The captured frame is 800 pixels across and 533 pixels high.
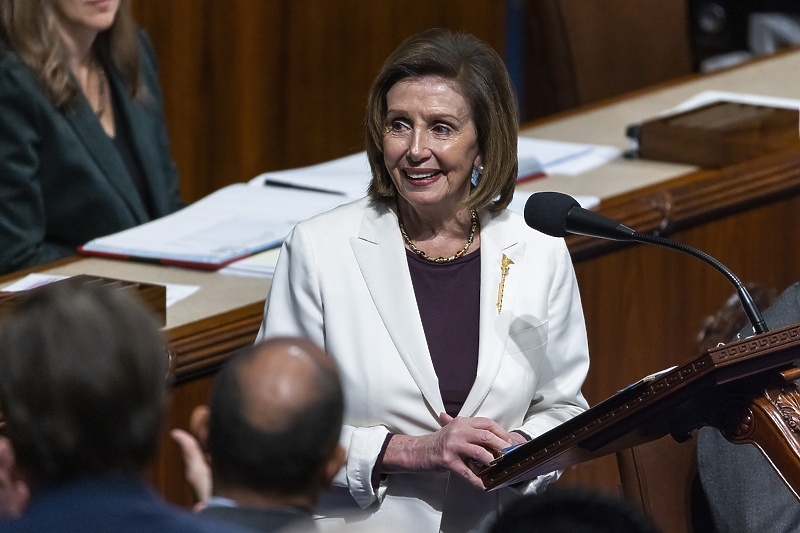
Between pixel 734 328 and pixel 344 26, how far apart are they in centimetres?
237

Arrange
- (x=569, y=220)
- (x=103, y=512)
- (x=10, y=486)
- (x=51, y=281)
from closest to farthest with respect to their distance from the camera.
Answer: (x=103, y=512) < (x=10, y=486) < (x=569, y=220) < (x=51, y=281)

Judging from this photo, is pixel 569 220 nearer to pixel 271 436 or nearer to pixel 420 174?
pixel 420 174

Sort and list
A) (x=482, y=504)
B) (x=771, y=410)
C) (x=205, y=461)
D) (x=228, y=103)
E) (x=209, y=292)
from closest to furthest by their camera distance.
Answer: (x=205, y=461) → (x=771, y=410) → (x=482, y=504) → (x=209, y=292) → (x=228, y=103)

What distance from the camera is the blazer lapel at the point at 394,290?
8.03 ft

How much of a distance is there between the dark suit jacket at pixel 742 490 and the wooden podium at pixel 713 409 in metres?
0.52

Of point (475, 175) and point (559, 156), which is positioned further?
point (559, 156)

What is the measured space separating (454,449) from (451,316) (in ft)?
1.05

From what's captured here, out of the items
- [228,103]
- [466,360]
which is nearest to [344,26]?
[228,103]

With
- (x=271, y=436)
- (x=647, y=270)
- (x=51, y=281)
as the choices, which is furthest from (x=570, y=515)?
(x=647, y=270)

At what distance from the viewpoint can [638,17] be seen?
5.93 metres

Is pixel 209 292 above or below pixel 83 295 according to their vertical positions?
below

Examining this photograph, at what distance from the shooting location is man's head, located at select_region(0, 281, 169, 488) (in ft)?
4.40

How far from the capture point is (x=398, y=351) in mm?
2461

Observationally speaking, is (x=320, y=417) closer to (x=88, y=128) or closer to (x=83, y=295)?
(x=83, y=295)
